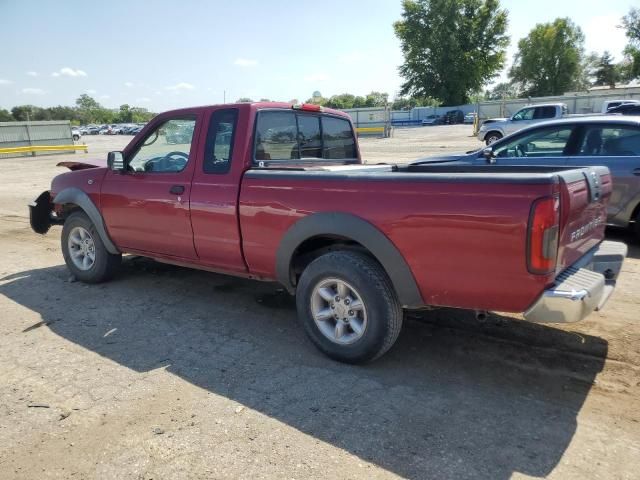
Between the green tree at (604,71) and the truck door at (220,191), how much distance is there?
4046 inches

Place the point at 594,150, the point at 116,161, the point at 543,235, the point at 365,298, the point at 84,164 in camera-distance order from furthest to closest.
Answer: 1. the point at 594,150
2. the point at 84,164
3. the point at 116,161
4. the point at 365,298
5. the point at 543,235

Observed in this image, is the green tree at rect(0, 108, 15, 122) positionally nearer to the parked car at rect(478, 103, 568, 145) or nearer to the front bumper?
the parked car at rect(478, 103, 568, 145)

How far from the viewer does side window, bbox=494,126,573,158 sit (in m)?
6.86

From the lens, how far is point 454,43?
211 ft

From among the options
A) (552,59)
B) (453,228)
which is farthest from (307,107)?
(552,59)


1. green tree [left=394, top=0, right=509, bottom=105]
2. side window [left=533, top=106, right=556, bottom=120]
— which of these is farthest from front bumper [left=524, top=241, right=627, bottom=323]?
green tree [left=394, top=0, right=509, bottom=105]

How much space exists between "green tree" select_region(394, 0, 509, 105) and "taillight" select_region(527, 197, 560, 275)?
6840 centimetres

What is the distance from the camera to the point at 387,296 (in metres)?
3.35

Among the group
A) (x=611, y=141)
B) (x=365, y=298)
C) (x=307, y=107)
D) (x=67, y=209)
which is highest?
(x=307, y=107)

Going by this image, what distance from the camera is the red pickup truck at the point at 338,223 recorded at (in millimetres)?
2809

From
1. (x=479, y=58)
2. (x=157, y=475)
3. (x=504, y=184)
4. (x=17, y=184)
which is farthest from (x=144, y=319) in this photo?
(x=479, y=58)

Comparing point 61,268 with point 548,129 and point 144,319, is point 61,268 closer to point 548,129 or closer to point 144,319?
point 144,319

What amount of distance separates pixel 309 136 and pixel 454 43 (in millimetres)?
66775

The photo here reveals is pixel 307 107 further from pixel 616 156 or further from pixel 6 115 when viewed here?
pixel 6 115
